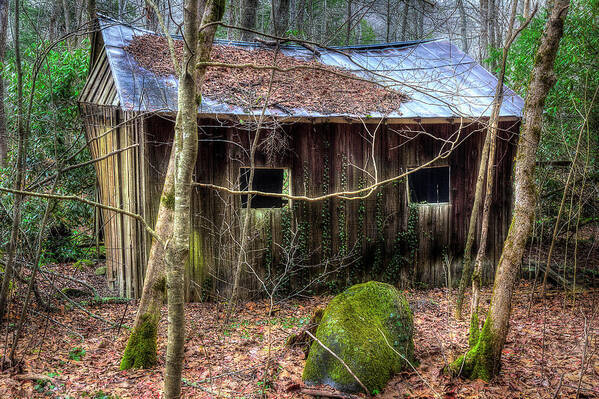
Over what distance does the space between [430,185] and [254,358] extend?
630cm

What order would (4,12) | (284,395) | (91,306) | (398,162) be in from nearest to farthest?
(284,395)
(91,306)
(398,162)
(4,12)

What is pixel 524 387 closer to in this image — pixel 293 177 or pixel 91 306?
pixel 293 177

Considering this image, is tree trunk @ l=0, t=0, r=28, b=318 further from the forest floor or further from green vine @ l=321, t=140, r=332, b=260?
green vine @ l=321, t=140, r=332, b=260

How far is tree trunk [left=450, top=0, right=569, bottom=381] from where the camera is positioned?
16.6ft

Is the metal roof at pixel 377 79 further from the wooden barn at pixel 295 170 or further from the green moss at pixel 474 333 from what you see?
the green moss at pixel 474 333

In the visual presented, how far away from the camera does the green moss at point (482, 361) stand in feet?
16.9

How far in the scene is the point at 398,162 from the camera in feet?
32.0

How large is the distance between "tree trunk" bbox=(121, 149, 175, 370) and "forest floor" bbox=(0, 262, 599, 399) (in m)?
0.18

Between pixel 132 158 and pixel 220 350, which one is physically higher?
pixel 132 158

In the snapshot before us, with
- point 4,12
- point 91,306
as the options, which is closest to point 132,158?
point 91,306

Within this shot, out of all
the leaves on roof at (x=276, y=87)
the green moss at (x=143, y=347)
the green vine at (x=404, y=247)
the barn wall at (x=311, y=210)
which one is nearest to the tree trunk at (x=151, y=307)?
the green moss at (x=143, y=347)

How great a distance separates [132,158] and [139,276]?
2.21 metres

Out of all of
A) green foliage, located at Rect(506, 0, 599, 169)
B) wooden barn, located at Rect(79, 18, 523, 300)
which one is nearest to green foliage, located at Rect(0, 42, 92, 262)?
wooden barn, located at Rect(79, 18, 523, 300)

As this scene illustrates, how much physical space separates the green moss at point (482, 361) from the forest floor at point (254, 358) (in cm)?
10
